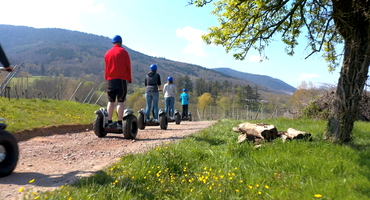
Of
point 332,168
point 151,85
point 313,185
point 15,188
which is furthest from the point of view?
point 151,85

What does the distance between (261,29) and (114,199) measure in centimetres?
547

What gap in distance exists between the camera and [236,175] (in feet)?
10.0

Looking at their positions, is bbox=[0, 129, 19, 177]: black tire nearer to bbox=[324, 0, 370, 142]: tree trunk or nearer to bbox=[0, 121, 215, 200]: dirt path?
bbox=[0, 121, 215, 200]: dirt path

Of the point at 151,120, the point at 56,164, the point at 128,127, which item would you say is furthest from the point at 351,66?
the point at 151,120

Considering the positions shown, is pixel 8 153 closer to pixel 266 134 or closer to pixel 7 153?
pixel 7 153

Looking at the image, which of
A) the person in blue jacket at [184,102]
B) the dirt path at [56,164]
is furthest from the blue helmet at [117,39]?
the person in blue jacket at [184,102]

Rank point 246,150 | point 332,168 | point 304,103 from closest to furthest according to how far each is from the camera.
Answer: point 332,168 < point 246,150 < point 304,103

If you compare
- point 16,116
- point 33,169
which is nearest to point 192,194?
point 33,169

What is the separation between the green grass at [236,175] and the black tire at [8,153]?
668mm

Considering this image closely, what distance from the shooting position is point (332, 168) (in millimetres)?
2854

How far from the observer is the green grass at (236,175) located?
2330 millimetres

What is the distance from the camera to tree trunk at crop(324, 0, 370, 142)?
4098 mm

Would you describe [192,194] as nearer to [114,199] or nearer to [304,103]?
[114,199]

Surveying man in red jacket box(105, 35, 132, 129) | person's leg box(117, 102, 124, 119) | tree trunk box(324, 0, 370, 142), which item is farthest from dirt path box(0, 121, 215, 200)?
tree trunk box(324, 0, 370, 142)
